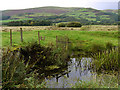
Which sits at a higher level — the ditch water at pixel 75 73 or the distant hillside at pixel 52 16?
the distant hillside at pixel 52 16

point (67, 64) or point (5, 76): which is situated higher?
point (5, 76)

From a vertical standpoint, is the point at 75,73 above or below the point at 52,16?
below

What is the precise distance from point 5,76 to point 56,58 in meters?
3.43

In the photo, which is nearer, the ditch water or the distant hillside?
the ditch water

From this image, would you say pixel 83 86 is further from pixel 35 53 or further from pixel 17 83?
pixel 35 53

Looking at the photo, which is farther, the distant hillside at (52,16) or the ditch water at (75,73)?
the distant hillside at (52,16)

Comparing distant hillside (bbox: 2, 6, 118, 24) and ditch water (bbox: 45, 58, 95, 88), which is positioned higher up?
distant hillside (bbox: 2, 6, 118, 24)

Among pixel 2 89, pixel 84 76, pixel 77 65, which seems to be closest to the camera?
pixel 2 89

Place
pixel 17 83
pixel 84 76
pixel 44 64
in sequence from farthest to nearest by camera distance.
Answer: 1. pixel 44 64
2. pixel 84 76
3. pixel 17 83

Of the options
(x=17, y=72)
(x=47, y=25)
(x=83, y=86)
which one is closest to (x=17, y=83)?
(x=17, y=72)

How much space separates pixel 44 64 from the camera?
6867 millimetres

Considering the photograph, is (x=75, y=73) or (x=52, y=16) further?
(x=52, y=16)

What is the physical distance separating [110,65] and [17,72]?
406 centimetres

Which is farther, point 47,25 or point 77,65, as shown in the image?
point 47,25
